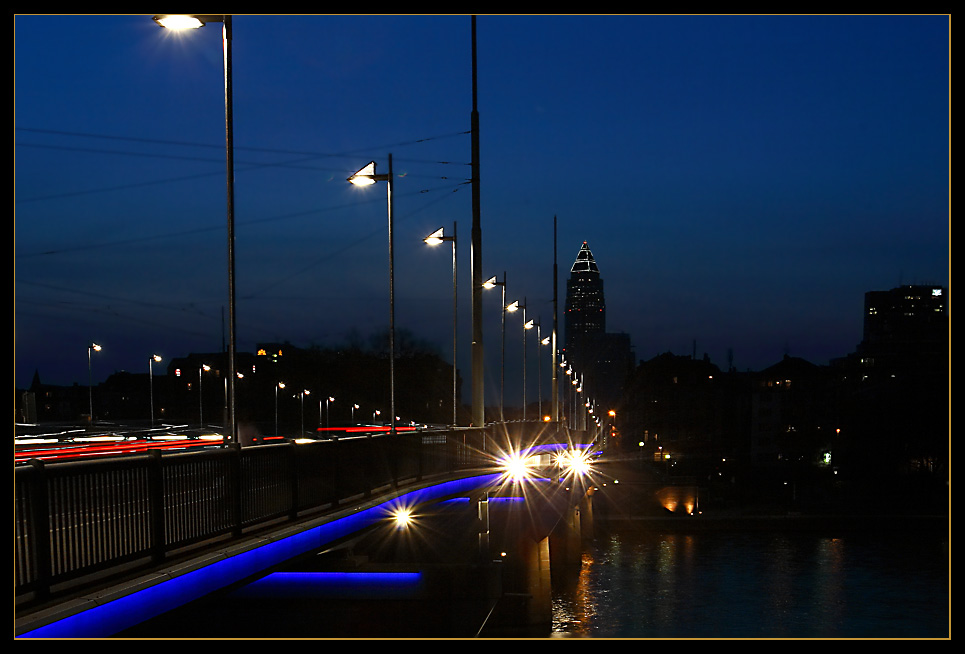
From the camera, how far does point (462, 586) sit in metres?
28.7

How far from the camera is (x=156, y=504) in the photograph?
1136 cm

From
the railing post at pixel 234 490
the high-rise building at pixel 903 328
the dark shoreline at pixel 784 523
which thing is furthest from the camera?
the high-rise building at pixel 903 328

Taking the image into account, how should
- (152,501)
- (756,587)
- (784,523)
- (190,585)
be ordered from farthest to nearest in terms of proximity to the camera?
(784,523) → (756,587) → (190,585) → (152,501)

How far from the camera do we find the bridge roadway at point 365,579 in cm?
1075

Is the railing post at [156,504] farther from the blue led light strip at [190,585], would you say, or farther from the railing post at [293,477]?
the railing post at [293,477]

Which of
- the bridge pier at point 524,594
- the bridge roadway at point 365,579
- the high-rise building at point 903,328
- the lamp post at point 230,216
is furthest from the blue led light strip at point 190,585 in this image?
the high-rise building at point 903,328

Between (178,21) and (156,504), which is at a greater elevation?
(178,21)

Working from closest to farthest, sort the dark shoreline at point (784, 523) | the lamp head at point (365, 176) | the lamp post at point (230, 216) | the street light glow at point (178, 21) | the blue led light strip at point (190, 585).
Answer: the blue led light strip at point (190, 585), the street light glow at point (178, 21), the lamp post at point (230, 216), the lamp head at point (365, 176), the dark shoreline at point (784, 523)

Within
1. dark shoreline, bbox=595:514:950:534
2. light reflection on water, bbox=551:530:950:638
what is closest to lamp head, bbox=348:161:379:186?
light reflection on water, bbox=551:530:950:638

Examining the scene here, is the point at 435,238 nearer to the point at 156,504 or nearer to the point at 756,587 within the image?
the point at 156,504

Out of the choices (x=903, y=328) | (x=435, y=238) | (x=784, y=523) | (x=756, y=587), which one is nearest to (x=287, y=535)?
(x=435, y=238)

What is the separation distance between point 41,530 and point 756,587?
55730mm

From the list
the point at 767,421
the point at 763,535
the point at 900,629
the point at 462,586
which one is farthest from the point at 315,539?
the point at 767,421

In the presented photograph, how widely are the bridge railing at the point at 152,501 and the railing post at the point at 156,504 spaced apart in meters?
0.01
